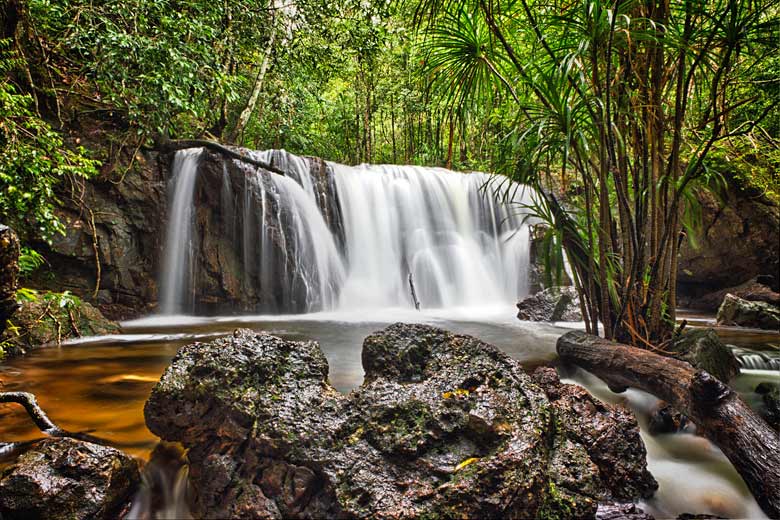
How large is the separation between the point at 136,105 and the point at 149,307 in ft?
10.0

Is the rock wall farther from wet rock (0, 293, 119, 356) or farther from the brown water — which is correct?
wet rock (0, 293, 119, 356)

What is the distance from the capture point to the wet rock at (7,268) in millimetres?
1805

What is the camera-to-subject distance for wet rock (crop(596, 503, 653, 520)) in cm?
159

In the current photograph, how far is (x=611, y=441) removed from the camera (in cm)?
187

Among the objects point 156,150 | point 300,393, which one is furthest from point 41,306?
point 300,393

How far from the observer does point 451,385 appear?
67.4 inches

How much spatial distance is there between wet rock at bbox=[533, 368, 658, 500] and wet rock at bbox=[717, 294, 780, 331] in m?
5.23

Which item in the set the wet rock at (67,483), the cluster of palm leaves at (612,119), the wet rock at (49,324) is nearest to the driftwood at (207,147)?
the wet rock at (49,324)

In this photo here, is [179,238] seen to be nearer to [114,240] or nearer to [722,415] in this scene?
[114,240]

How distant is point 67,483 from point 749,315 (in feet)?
24.6

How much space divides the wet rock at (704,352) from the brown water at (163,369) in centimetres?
24

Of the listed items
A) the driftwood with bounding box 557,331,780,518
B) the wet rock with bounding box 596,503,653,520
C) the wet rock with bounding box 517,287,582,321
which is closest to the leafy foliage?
the wet rock with bounding box 596,503,653,520

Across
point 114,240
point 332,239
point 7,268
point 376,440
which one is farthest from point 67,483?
point 332,239

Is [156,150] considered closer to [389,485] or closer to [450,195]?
[450,195]
